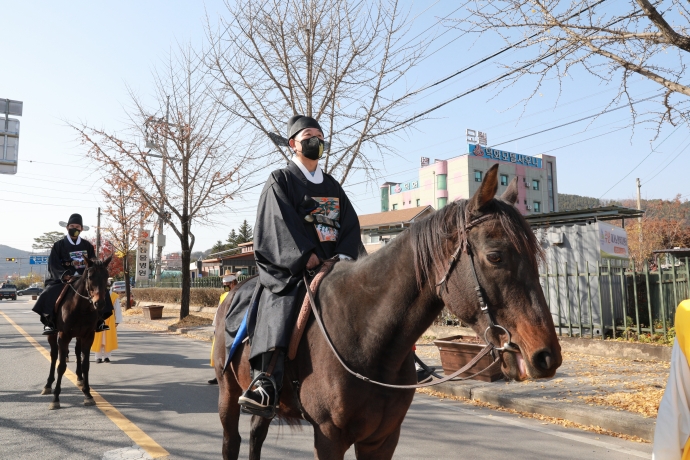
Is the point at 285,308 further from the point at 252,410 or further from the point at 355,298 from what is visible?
the point at 252,410

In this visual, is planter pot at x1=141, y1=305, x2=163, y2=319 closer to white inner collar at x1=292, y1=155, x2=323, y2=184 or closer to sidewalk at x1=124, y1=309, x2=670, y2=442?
sidewalk at x1=124, y1=309, x2=670, y2=442

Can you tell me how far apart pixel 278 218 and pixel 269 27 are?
10.4m

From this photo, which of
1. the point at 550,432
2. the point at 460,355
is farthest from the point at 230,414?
the point at 460,355

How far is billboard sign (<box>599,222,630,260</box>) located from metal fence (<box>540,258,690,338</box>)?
0.55 m

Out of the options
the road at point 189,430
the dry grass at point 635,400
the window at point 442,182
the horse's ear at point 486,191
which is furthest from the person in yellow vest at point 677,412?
the window at point 442,182

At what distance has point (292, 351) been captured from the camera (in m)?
2.64

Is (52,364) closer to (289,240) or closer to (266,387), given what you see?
(266,387)

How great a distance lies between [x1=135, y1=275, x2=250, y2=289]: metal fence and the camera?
83.0 ft

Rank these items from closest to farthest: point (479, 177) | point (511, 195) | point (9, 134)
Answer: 1. point (511, 195)
2. point (9, 134)
3. point (479, 177)

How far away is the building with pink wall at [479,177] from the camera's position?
61.9 m

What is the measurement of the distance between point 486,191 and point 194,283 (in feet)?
88.4

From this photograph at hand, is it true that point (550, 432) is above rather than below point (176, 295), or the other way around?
below

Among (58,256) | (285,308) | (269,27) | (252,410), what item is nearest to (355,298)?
(285,308)

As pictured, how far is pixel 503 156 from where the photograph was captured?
212 ft
